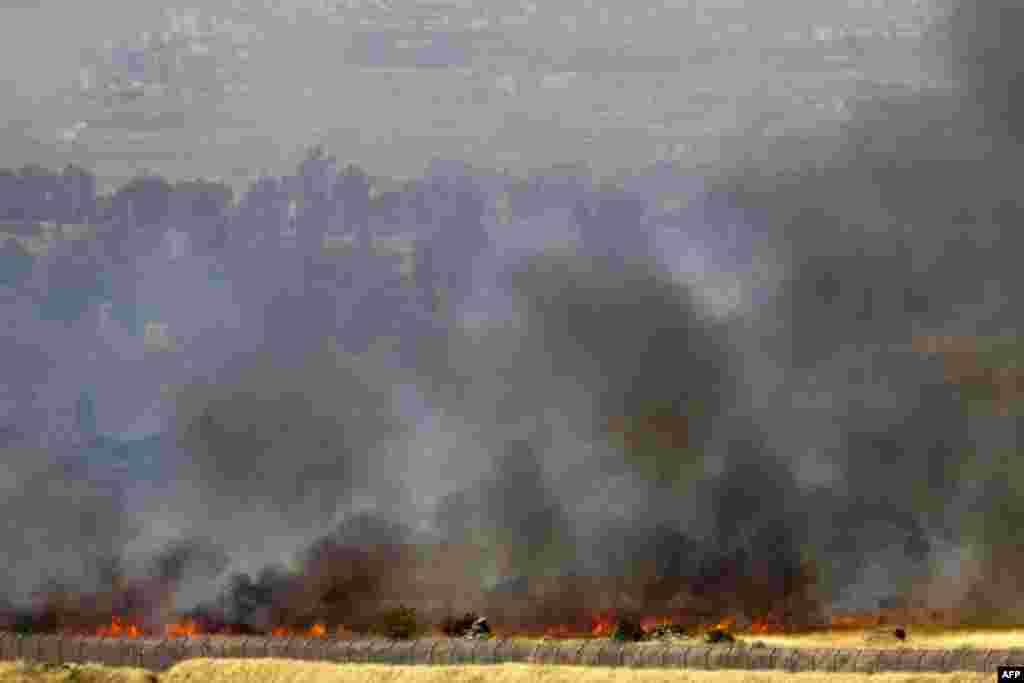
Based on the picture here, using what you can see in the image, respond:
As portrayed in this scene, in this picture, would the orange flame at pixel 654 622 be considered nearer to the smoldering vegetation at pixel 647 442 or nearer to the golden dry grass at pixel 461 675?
the smoldering vegetation at pixel 647 442

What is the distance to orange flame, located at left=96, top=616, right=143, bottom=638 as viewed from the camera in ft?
180

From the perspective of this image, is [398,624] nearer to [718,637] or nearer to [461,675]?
[461,675]

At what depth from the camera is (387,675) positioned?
50.1m

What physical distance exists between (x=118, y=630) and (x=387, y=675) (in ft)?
28.7

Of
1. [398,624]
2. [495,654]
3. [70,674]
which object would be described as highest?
[70,674]

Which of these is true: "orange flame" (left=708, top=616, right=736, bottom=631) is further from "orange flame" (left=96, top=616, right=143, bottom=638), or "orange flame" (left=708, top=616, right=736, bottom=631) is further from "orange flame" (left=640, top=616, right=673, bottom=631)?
"orange flame" (left=96, top=616, right=143, bottom=638)

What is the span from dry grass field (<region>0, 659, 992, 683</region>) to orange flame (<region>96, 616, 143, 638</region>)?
3.62 m

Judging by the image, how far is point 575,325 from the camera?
69812 millimetres

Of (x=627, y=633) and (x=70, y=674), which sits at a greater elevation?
(x=70, y=674)

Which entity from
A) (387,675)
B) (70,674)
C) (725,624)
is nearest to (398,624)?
(387,675)

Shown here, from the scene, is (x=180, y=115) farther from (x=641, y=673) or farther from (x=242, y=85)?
(x=641, y=673)

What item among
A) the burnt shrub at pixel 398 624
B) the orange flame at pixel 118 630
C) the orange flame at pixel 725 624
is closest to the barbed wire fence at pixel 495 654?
the orange flame at pixel 118 630

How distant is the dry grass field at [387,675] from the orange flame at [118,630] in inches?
143

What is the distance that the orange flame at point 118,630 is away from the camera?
5497cm
